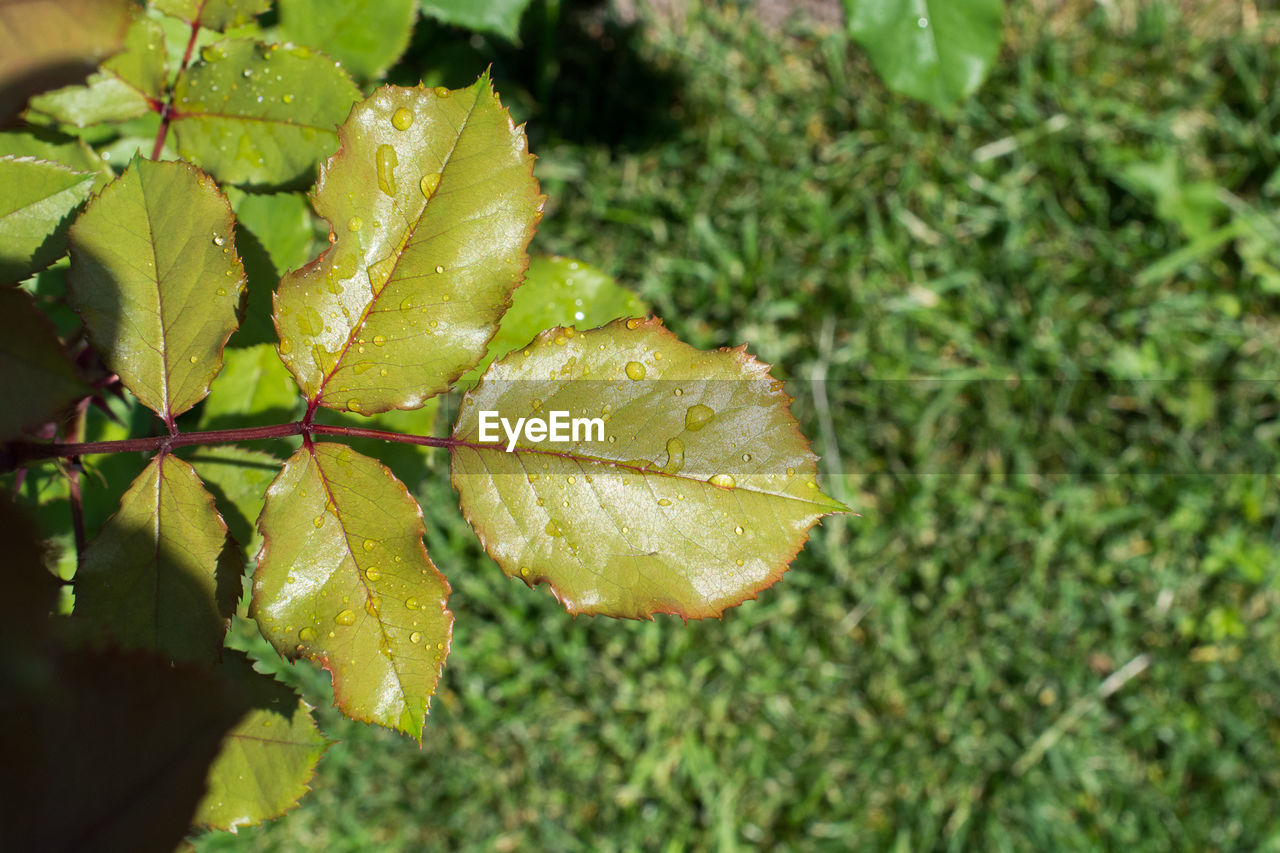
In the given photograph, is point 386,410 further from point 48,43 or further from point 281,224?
point 281,224

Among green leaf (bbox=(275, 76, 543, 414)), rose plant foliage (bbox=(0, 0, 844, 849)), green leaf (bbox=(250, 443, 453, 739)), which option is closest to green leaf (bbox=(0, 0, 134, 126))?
rose plant foliage (bbox=(0, 0, 844, 849))

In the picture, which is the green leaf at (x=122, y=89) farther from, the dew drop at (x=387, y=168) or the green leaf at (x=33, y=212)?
the dew drop at (x=387, y=168)

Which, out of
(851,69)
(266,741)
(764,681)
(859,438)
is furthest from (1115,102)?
(266,741)

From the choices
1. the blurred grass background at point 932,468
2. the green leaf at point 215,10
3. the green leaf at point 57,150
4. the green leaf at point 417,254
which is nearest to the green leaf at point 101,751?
the green leaf at point 417,254

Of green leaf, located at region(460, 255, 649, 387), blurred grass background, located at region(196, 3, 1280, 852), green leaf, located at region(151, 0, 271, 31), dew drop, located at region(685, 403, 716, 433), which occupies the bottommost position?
blurred grass background, located at region(196, 3, 1280, 852)

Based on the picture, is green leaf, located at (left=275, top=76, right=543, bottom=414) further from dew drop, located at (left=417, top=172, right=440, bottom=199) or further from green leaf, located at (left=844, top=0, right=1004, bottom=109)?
green leaf, located at (left=844, top=0, right=1004, bottom=109)
